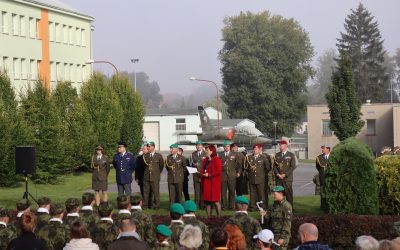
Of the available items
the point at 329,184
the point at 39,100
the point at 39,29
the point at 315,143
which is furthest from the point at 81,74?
the point at 329,184

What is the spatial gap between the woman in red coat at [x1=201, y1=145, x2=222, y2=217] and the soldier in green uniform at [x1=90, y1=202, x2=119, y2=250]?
26.8 feet

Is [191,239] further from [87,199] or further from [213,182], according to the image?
[213,182]

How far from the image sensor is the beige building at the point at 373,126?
71.3 metres

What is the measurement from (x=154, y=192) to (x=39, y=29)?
43.1 metres

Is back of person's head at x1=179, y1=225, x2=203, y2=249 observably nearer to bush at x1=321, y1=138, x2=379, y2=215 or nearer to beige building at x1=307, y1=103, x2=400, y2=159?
bush at x1=321, y1=138, x2=379, y2=215

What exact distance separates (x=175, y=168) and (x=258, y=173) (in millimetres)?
2556

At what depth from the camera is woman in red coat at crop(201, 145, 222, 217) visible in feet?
67.1

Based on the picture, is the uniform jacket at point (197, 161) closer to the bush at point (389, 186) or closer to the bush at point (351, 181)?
the bush at point (351, 181)

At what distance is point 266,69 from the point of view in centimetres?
9675

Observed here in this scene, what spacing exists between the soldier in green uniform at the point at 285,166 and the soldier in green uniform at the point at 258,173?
22.6 inches

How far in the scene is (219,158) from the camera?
2212 centimetres

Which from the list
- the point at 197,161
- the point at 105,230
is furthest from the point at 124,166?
the point at 105,230

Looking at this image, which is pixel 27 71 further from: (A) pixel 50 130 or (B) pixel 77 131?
(A) pixel 50 130

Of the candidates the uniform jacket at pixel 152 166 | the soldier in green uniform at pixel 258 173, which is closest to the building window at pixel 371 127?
the uniform jacket at pixel 152 166
